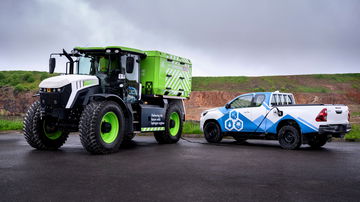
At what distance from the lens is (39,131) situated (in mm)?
11516

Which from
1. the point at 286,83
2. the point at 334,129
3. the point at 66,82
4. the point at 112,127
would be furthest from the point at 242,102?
the point at 286,83

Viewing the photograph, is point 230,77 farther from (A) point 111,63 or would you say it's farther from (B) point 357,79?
(A) point 111,63

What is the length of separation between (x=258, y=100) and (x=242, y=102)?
2.49ft

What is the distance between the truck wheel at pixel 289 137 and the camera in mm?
12714

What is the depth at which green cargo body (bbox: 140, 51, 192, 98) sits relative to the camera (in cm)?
1359

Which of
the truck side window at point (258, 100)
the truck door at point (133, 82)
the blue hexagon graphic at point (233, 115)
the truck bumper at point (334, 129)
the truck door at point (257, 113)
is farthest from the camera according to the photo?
the blue hexagon graphic at point (233, 115)

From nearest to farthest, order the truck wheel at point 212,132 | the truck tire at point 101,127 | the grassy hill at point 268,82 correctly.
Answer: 1. the truck tire at point 101,127
2. the truck wheel at point 212,132
3. the grassy hill at point 268,82

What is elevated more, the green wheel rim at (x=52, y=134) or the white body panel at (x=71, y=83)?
the white body panel at (x=71, y=83)

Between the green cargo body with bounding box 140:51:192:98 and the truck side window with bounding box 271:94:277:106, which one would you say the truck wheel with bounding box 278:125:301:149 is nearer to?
the truck side window with bounding box 271:94:277:106

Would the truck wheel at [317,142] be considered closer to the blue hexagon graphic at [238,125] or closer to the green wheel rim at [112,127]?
the blue hexagon graphic at [238,125]

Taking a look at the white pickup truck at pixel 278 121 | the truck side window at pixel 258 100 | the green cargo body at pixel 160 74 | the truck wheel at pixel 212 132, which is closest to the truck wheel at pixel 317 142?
the white pickup truck at pixel 278 121

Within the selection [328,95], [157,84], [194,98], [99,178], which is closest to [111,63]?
[157,84]

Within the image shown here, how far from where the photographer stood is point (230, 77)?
282 ft

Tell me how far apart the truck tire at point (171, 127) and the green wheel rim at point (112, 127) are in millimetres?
3180
